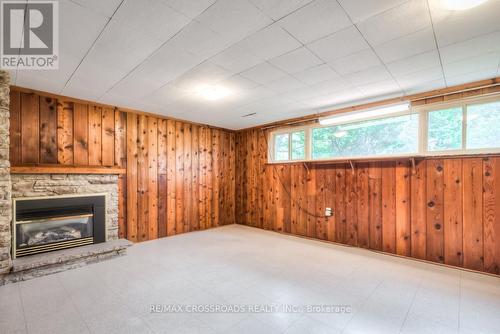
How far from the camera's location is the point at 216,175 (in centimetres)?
564

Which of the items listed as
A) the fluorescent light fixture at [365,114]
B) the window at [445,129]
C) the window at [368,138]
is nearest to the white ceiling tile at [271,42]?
the fluorescent light fixture at [365,114]

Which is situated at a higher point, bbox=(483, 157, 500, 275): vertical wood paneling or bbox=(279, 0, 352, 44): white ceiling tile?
bbox=(279, 0, 352, 44): white ceiling tile

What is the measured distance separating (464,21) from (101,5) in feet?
8.61

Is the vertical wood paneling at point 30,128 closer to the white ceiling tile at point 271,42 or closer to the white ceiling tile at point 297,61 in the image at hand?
the white ceiling tile at point 271,42

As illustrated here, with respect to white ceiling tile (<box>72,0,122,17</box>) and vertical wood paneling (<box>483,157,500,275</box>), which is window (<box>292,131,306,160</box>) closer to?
vertical wood paneling (<box>483,157,500,275</box>)

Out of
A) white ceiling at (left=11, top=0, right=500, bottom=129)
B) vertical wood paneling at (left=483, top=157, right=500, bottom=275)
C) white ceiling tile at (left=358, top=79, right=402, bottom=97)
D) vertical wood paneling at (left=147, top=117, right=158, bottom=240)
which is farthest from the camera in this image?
vertical wood paneling at (left=147, top=117, right=158, bottom=240)

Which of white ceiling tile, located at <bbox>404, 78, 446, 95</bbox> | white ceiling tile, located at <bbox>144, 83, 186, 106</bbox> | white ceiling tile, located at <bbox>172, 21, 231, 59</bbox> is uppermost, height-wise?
white ceiling tile, located at <bbox>172, 21, 231, 59</bbox>

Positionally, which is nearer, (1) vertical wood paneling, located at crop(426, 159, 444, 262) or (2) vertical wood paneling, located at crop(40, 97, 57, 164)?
(1) vertical wood paneling, located at crop(426, 159, 444, 262)

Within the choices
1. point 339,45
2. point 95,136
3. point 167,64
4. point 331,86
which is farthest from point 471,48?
point 95,136

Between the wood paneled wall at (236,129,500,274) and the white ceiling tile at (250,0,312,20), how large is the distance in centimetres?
289

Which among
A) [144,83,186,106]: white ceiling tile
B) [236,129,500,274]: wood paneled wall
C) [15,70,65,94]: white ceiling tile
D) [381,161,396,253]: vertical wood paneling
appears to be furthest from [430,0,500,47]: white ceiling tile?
[15,70,65,94]: white ceiling tile

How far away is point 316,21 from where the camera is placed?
69.6 inches

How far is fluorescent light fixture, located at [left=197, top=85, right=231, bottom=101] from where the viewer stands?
3.09 m

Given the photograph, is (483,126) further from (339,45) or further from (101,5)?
(101,5)
